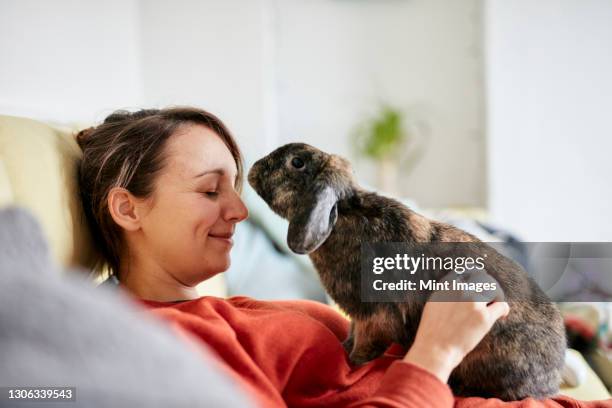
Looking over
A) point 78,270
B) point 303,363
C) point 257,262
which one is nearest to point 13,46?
point 257,262

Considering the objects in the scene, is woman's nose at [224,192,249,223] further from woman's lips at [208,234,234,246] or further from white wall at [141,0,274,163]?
white wall at [141,0,274,163]

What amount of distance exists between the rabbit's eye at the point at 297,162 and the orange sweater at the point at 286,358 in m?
0.21

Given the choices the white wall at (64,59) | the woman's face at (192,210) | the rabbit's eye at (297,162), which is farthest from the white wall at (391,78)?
the rabbit's eye at (297,162)

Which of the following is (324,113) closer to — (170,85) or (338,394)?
(170,85)

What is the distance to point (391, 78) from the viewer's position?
395 centimetres

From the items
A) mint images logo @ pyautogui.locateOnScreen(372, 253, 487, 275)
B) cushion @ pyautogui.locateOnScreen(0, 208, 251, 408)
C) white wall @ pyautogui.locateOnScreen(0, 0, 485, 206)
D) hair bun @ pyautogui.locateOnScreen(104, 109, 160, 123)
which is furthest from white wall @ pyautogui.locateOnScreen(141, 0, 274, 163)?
cushion @ pyautogui.locateOnScreen(0, 208, 251, 408)

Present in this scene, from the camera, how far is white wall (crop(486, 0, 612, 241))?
3.28 metres

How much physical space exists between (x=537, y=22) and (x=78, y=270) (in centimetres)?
321

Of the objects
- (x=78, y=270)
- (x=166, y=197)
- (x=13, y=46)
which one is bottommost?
(x=78, y=270)

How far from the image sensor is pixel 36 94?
187 cm

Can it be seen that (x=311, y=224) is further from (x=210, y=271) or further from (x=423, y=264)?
(x=210, y=271)

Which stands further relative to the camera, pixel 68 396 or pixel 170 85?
pixel 170 85

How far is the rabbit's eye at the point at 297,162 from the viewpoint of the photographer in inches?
31.3

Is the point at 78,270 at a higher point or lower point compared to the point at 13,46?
lower
